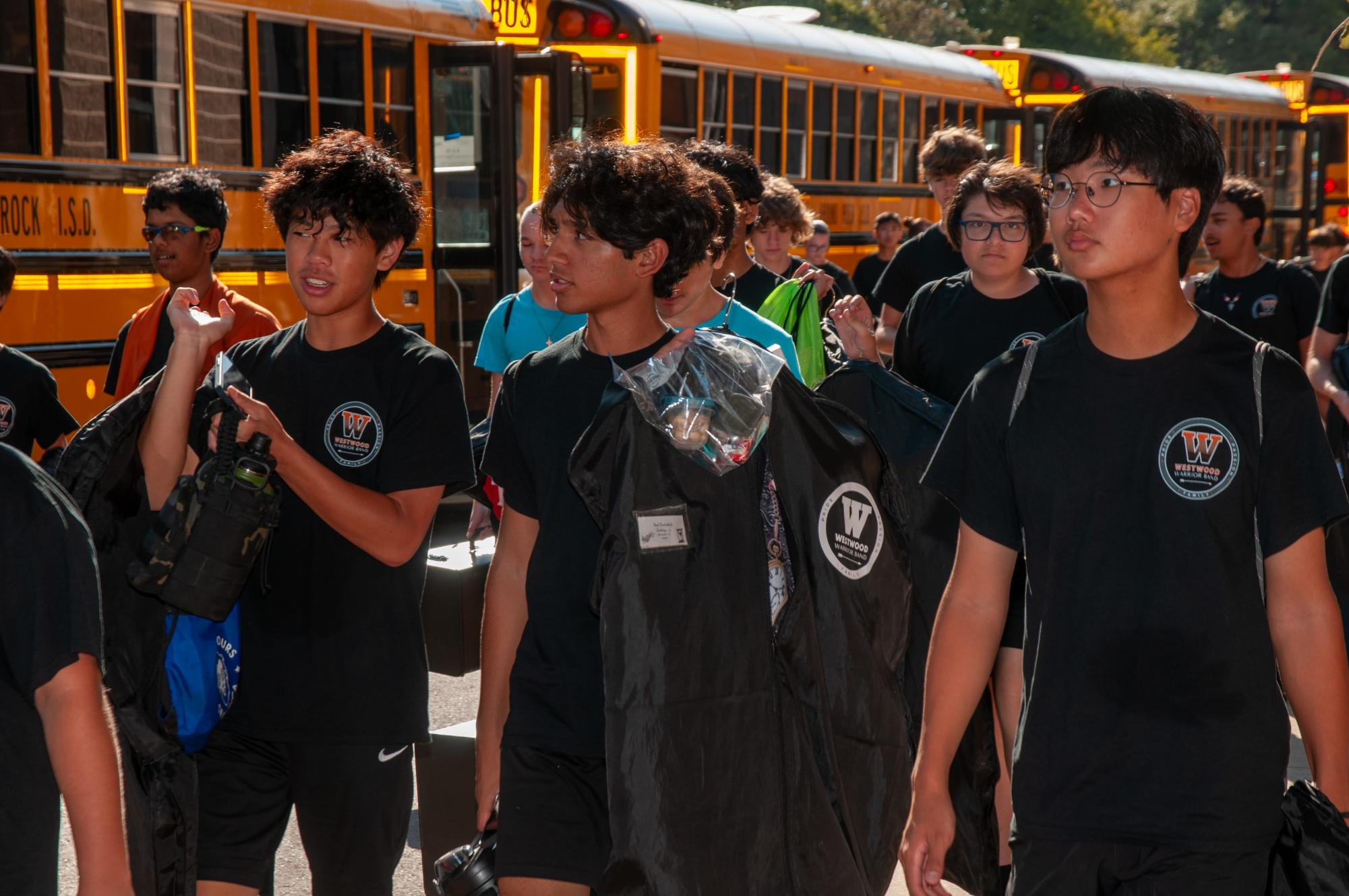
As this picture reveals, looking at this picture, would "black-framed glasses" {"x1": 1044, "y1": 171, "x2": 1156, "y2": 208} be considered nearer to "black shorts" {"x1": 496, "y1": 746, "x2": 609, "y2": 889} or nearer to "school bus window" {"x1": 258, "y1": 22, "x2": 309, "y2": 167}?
"black shorts" {"x1": 496, "y1": 746, "x2": 609, "y2": 889}

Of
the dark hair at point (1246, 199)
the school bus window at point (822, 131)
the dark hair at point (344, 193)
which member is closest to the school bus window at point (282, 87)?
the dark hair at point (1246, 199)

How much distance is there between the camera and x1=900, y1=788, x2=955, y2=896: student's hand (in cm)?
274

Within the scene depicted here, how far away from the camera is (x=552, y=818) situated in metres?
3.21

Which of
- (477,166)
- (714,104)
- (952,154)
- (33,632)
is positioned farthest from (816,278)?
(714,104)

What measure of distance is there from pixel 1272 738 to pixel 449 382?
178cm

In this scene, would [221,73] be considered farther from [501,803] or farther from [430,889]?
[501,803]

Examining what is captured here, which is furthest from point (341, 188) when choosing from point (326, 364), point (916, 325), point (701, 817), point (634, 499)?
point (916, 325)

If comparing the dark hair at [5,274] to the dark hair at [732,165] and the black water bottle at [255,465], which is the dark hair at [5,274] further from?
the black water bottle at [255,465]

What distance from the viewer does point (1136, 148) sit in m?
2.76

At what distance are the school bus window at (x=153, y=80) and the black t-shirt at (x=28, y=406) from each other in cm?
448

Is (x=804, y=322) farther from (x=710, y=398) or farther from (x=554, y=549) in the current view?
(x=710, y=398)

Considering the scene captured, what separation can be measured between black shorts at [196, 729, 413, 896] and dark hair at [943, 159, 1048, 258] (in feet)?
8.41

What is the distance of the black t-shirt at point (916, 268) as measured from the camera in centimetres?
683

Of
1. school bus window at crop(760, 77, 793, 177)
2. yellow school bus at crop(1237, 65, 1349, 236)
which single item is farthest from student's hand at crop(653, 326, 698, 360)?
yellow school bus at crop(1237, 65, 1349, 236)
